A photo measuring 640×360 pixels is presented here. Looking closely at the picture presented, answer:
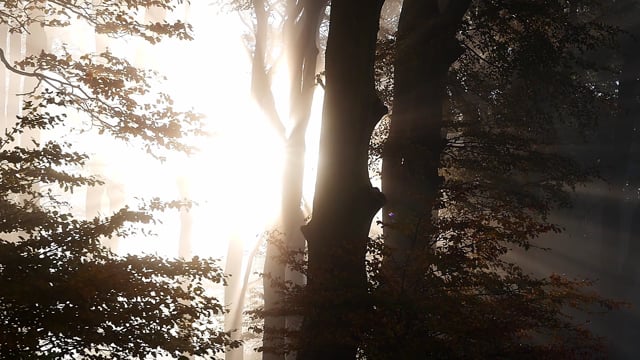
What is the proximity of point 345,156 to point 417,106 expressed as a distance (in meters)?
3.40

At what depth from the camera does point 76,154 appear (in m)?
6.71

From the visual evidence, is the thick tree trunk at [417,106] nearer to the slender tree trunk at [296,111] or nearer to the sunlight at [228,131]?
the slender tree trunk at [296,111]

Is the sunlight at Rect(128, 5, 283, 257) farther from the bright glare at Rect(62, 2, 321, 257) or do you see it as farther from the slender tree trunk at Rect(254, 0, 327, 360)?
the slender tree trunk at Rect(254, 0, 327, 360)

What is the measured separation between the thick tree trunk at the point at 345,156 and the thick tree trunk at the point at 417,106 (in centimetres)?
250

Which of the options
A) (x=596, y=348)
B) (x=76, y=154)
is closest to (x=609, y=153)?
(x=596, y=348)

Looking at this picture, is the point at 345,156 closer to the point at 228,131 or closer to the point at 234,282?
the point at 228,131

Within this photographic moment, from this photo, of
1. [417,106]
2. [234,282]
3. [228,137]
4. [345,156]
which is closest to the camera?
[345,156]

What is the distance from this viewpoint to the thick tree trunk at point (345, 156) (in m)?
6.57

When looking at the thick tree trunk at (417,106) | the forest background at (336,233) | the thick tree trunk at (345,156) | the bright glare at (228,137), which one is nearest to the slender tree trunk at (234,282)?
the bright glare at (228,137)

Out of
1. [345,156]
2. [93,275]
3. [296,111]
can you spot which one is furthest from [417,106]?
[93,275]

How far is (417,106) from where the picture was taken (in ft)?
31.8

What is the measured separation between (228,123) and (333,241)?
1016cm

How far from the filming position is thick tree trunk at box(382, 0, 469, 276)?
9.26 meters

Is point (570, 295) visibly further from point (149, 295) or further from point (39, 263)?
point (39, 263)
